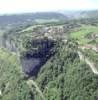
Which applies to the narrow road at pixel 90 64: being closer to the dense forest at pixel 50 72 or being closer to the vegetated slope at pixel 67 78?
the dense forest at pixel 50 72

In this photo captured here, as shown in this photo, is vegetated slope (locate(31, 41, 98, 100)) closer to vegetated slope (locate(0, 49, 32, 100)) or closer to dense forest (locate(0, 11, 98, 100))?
dense forest (locate(0, 11, 98, 100))

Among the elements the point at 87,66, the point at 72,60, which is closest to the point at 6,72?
the point at 72,60

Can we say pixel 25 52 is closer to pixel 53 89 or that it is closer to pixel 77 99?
pixel 53 89

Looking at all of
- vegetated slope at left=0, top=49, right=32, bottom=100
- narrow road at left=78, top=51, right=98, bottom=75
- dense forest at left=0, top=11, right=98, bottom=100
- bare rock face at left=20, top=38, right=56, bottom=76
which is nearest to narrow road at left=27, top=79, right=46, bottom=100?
dense forest at left=0, top=11, right=98, bottom=100

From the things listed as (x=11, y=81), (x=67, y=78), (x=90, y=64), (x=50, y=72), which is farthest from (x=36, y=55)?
(x=90, y=64)

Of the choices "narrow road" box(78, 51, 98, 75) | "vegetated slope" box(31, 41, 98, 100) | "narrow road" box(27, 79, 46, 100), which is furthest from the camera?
"narrow road" box(27, 79, 46, 100)
